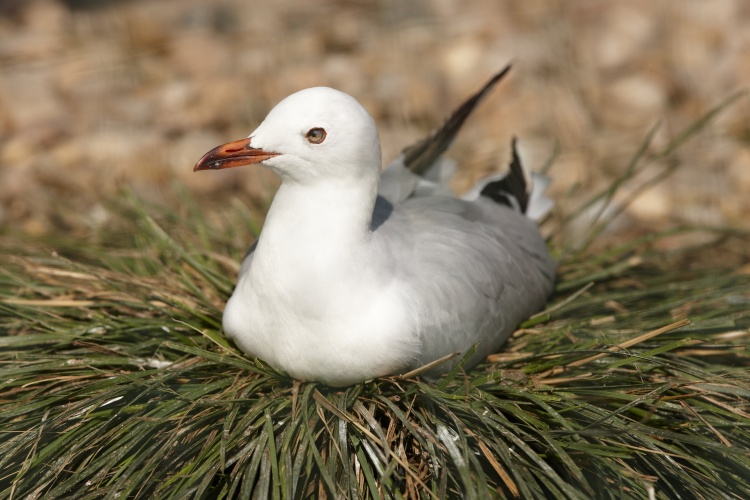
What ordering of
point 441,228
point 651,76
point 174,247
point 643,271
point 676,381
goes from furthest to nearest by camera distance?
point 651,76
point 643,271
point 174,247
point 441,228
point 676,381

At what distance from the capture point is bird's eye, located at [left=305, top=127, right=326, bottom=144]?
265 cm

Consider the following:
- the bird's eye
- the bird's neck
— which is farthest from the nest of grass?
the bird's eye

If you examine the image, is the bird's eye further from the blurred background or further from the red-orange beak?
the blurred background

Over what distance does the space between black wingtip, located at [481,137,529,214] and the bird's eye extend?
126 centimetres

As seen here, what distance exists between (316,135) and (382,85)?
3.57 m

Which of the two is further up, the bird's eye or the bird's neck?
the bird's eye

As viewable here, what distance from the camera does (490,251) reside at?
323 centimetres

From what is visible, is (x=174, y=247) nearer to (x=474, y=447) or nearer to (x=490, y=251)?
(x=490, y=251)

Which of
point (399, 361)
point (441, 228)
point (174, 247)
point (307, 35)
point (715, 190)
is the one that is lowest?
point (715, 190)

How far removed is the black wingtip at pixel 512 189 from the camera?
379cm

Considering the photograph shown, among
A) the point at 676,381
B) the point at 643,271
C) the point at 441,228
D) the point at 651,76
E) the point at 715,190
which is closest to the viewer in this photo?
the point at 676,381

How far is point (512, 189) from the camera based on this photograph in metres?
3.87

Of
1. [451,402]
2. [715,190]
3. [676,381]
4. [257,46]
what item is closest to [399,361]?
[451,402]

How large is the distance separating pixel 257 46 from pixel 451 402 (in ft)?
13.5
